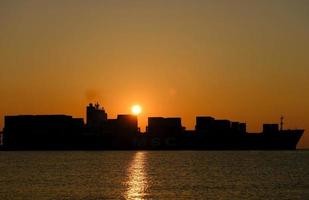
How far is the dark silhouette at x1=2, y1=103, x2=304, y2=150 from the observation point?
7170 inches

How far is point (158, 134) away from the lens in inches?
7293

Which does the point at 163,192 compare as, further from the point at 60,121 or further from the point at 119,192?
the point at 60,121

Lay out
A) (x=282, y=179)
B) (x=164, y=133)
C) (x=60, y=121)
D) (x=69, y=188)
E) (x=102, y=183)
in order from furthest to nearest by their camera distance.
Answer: (x=60, y=121), (x=164, y=133), (x=282, y=179), (x=102, y=183), (x=69, y=188)

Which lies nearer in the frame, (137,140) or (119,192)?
(119,192)

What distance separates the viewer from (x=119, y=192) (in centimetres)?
6269

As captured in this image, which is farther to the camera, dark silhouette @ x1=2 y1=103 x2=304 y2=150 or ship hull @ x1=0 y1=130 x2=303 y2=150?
ship hull @ x1=0 y1=130 x2=303 y2=150

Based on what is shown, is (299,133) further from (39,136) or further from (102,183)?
(102,183)

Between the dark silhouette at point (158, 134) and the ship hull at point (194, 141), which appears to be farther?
the ship hull at point (194, 141)

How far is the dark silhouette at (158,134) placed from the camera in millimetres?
182125

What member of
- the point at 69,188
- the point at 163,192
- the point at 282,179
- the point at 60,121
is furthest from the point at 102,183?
the point at 60,121

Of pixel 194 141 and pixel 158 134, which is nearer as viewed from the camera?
pixel 158 134

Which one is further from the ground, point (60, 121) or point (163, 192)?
point (60, 121)

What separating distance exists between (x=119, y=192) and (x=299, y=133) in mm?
135186

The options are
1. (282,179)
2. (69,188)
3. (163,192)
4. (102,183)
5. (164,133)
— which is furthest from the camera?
(164,133)
